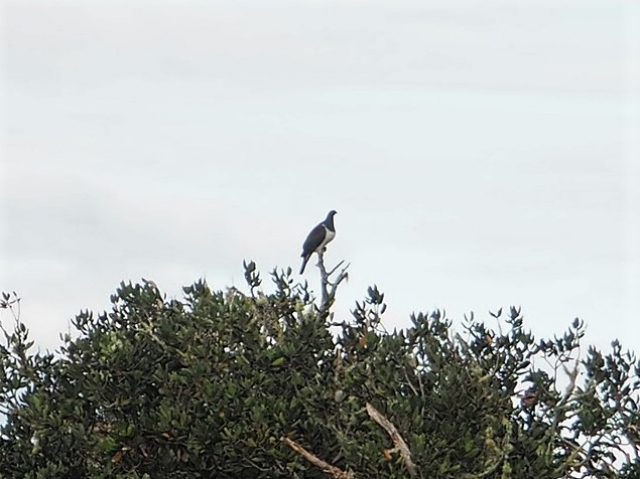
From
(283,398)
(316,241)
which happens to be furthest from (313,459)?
(316,241)

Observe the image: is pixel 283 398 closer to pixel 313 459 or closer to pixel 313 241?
pixel 313 459

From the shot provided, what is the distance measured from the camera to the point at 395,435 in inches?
641

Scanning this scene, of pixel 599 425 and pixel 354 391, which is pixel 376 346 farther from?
pixel 599 425

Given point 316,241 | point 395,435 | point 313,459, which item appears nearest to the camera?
point 395,435

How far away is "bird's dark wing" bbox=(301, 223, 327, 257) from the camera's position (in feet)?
81.2

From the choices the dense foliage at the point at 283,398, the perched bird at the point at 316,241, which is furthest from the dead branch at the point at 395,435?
the perched bird at the point at 316,241

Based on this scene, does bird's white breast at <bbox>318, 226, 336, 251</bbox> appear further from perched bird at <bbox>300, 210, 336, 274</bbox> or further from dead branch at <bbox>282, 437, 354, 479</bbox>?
dead branch at <bbox>282, 437, 354, 479</bbox>

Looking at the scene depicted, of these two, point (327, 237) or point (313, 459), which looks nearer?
point (313, 459)

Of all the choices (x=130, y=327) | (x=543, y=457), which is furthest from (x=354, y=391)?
(x=130, y=327)

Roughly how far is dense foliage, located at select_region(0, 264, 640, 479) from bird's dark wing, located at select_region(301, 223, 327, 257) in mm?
5210

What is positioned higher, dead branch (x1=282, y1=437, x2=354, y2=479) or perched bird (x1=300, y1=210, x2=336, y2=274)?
perched bird (x1=300, y1=210, x2=336, y2=274)

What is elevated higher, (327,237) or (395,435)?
(327,237)

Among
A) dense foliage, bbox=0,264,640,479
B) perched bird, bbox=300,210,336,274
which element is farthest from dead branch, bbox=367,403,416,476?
perched bird, bbox=300,210,336,274

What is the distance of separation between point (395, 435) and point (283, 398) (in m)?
1.86
